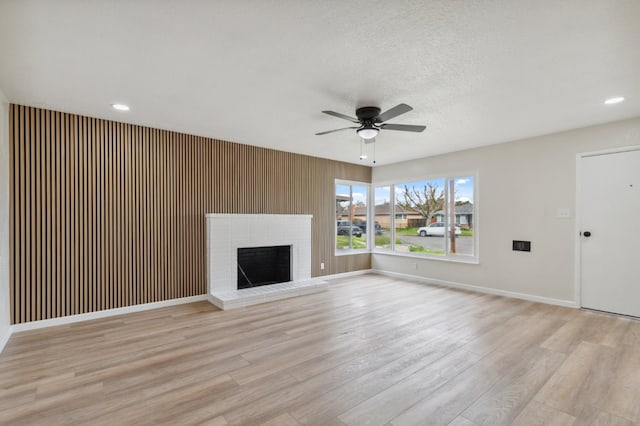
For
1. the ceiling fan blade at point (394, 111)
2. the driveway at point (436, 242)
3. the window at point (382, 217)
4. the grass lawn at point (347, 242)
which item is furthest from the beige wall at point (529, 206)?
the ceiling fan blade at point (394, 111)

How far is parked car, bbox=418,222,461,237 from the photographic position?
611 cm

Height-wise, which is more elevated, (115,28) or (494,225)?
(115,28)

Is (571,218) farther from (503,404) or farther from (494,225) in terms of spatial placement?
(503,404)

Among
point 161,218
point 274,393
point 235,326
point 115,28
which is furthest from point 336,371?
point 161,218

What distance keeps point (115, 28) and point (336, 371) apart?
3.11m

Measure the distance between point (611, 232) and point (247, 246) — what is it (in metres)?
5.32

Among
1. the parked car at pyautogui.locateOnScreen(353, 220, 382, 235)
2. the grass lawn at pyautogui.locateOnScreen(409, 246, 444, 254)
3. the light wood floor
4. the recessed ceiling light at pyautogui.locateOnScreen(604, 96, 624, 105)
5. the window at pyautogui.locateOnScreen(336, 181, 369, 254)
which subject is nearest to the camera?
the light wood floor

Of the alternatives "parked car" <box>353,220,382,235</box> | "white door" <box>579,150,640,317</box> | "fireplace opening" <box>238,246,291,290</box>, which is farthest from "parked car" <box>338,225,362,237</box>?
"white door" <box>579,150,640,317</box>

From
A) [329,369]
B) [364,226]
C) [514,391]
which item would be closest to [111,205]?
[329,369]

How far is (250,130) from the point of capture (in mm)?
4527

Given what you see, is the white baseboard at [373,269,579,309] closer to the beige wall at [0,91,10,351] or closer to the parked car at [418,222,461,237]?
the parked car at [418,222,461,237]

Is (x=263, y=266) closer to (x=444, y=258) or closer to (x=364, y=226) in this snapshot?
(x=364, y=226)

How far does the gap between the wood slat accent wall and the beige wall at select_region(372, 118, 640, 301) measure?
394 cm

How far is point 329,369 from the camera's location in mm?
2641
